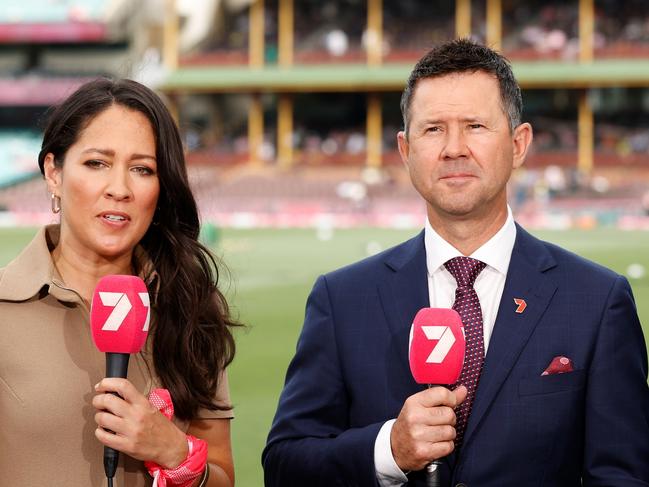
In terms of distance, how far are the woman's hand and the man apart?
0.53m

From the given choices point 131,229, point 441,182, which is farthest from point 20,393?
point 441,182

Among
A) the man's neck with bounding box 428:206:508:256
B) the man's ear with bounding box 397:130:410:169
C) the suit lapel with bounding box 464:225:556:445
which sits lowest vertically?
the suit lapel with bounding box 464:225:556:445

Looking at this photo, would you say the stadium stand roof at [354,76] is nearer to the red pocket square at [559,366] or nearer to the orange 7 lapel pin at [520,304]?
the orange 7 lapel pin at [520,304]

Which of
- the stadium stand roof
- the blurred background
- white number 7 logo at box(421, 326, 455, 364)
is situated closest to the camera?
white number 7 logo at box(421, 326, 455, 364)

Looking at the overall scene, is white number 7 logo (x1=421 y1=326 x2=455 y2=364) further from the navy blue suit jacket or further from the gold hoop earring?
the gold hoop earring

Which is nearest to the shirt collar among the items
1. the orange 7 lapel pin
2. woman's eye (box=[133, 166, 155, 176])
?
the orange 7 lapel pin

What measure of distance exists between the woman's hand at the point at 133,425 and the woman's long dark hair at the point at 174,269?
0.33 m

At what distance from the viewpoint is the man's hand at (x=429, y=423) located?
298 cm

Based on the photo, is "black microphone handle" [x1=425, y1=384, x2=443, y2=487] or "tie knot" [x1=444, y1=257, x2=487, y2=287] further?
"tie knot" [x1=444, y1=257, x2=487, y2=287]

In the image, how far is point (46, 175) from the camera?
3656mm

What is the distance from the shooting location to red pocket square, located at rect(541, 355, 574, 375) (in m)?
3.45

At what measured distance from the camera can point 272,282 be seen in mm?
19125

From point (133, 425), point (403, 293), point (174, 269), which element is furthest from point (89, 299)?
point (403, 293)

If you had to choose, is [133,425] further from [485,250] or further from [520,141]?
[520,141]
